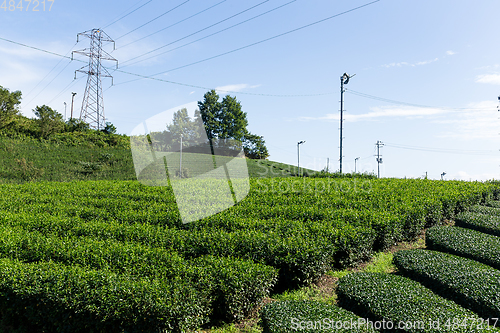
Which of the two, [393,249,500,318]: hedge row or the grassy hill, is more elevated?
the grassy hill

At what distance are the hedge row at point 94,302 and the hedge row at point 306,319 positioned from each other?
903 millimetres

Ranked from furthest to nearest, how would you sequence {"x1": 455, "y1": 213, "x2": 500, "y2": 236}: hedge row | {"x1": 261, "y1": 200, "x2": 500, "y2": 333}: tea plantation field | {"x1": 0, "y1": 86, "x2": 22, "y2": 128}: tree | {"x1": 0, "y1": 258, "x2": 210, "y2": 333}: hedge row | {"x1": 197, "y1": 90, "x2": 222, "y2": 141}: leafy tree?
1. {"x1": 197, "y1": 90, "x2": 222, "y2": 141}: leafy tree
2. {"x1": 0, "y1": 86, "x2": 22, "y2": 128}: tree
3. {"x1": 455, "y1": 213, "x2": 500, "y2": 236}: hedge row
4. {"x1": 0, "y1": 258, "x2": 210, "y2": 333}: hedge row
5. {"x1": 261, "y1": 200, "x2": 500, "y2": 333}: tea plantation field

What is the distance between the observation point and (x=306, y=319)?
343cm

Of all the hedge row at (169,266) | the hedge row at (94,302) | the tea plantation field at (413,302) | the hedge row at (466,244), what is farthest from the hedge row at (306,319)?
the hedge row at (466,244)

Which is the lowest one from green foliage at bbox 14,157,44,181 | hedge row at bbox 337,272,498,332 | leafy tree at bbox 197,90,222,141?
hedge row at bbox 337,272,498,332

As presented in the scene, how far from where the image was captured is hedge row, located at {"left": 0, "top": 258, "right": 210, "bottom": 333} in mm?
3549

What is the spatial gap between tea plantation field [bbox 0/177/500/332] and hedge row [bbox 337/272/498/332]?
0.14 ft

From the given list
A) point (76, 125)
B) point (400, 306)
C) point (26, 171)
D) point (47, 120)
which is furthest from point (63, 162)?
point (400, 306)

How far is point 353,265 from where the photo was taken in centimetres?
620

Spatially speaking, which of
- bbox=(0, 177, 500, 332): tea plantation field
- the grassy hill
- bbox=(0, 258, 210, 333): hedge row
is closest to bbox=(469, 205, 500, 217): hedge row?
bbox=(0, 177, 500, 332): tea plantation field

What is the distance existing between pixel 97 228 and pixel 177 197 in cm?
358

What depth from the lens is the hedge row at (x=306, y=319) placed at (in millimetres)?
3281

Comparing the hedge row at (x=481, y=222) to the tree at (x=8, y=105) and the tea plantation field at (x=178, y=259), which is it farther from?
the tree at (x=8, y=105)

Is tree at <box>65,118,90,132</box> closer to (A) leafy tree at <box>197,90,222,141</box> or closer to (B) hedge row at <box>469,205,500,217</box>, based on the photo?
(A) leafy tree at <box>197,90,222,141</box>
